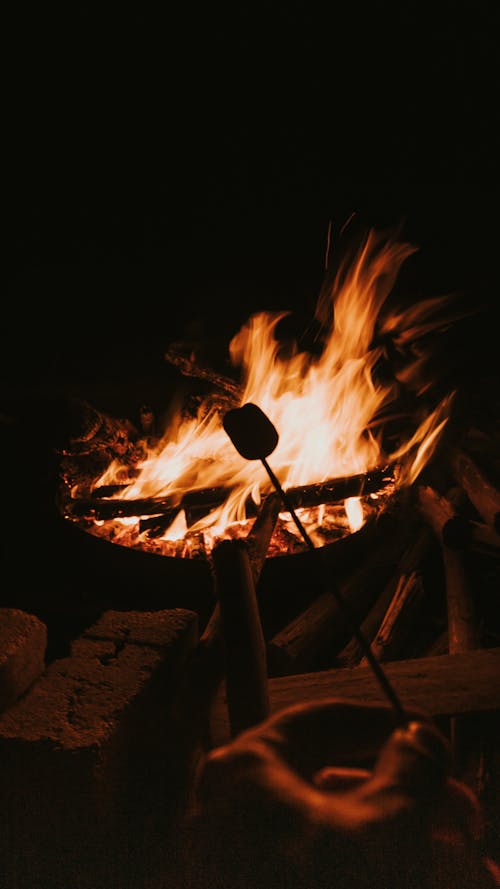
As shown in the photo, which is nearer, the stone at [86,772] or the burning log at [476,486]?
the stone at [86,772]

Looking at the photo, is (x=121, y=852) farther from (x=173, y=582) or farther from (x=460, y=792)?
(x=173, y=582)

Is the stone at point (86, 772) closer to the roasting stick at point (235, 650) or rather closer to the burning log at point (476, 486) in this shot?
the roasting stick at point (235, 650)

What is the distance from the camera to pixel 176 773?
1.94 m

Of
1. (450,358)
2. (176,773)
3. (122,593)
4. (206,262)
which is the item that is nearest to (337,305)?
(450,358)

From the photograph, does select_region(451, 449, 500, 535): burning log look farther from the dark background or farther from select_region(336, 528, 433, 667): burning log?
the dark background

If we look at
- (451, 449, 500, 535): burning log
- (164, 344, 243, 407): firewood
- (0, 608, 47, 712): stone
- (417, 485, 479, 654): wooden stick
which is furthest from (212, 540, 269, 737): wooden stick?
(164, 344, 243, 407): firewood

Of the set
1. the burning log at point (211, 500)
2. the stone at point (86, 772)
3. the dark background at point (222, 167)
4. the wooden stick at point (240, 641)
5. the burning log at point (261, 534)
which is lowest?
the stone at point (86, 772)

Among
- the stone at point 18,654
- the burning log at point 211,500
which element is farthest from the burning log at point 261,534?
the stone at point 18,654

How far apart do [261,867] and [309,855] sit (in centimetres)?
17

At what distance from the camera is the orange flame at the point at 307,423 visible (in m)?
4.11

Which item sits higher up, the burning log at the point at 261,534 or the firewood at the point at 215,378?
the firewood at the point at 215,378

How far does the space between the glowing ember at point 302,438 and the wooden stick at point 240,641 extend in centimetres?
148

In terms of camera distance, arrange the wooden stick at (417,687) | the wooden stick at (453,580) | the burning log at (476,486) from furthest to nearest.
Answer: the burning log at (476,486) → the wooden stick at (453,580) → the wooden stick at (417,687)

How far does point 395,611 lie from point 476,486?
1.18 m
